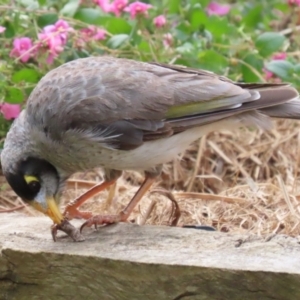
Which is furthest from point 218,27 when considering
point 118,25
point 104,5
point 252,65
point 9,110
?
point 9,110

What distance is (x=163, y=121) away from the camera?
11.6 ft

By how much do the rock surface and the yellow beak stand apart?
86mm

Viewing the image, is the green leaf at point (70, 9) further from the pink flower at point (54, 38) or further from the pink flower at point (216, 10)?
the pink flower at point (216, 10)

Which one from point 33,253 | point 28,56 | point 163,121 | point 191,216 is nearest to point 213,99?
point 163,121

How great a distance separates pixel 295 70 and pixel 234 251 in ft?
6.46

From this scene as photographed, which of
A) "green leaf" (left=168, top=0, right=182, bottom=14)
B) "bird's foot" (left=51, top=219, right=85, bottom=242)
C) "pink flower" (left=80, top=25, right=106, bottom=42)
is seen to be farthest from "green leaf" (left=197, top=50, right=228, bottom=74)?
"bird's foot" (left=51, top=219, right=85, bottom=242)

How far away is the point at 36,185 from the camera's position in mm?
3414

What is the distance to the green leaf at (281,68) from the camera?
15.4 ft

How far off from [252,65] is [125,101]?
6.04ft

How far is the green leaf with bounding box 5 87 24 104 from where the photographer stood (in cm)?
431

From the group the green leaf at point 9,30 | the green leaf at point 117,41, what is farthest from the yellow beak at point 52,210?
the green leaf at point 9,30

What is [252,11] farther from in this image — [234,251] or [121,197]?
[234,251]

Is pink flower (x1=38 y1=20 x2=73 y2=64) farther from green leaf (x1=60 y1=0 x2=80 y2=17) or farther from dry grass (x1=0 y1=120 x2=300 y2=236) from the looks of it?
dry grass (x1=0 y1=120 x2=300 y2=236)

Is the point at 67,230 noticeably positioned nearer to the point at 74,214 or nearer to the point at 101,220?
the point at 101,220
